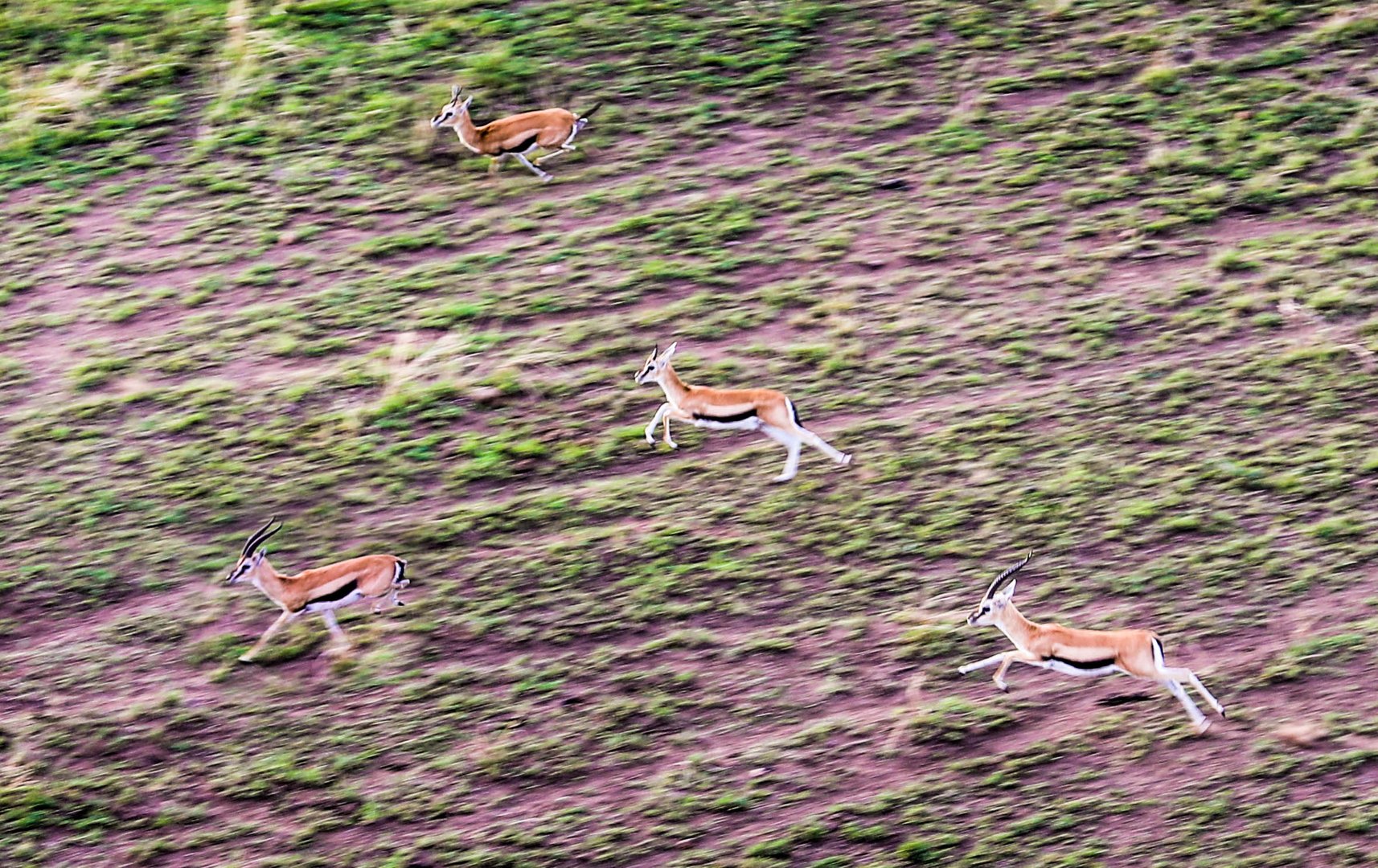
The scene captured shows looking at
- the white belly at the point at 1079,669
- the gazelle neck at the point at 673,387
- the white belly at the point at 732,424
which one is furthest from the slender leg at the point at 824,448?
the white belly at the point at 1079,669

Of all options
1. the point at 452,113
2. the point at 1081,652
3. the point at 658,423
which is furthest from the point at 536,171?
the point at 1081,652

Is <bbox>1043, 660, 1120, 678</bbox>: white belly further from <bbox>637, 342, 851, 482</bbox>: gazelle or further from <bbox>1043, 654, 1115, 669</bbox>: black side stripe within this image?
<bbox>637, 342, 851, 482</bbox>: gazelle

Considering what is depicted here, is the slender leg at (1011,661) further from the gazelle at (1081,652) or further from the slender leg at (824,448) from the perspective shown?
the slender leg at (824,448)

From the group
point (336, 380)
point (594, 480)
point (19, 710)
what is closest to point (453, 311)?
point (336, 380)

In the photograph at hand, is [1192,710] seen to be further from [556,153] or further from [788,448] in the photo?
[556,153]

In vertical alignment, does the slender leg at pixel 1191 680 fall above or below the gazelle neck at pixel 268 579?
below
